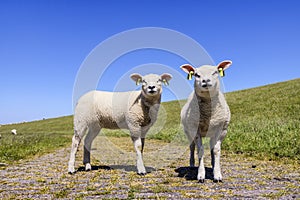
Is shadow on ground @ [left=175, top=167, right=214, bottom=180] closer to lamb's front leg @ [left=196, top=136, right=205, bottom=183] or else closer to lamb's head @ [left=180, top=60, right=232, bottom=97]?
lamb's front leg @ [left=196, top=136, right=205, bottom=183]

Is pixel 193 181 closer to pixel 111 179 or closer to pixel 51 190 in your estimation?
pixel 111 179

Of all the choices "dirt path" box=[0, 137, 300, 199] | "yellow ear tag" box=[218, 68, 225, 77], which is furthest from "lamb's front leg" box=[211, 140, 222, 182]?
"yellow ear tag" box=[218, 68, 225, 77]

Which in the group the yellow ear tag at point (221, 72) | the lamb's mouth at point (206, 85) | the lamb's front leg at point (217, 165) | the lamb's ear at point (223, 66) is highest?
the lamb's ear at point (223, 66)

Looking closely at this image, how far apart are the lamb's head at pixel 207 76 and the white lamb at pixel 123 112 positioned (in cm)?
112

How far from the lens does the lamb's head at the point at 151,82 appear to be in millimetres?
7137

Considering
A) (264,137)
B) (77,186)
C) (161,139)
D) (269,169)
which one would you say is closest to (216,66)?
(269,169)

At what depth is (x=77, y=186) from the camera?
19.5 feet

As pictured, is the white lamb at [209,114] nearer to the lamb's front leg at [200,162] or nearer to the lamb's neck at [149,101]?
the lamb's front leg at [200,162]

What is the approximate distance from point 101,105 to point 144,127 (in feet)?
4.79

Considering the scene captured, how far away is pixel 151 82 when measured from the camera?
7.20m

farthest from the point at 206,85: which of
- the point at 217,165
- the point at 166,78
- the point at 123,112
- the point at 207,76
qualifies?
the point at 123,112

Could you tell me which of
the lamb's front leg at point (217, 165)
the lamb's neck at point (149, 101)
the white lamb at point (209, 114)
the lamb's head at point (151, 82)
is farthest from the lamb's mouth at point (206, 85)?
the lamb's neck at point (149, 101)

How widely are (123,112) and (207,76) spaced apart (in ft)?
9.36

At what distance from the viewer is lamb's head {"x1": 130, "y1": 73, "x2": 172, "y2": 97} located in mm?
7137
